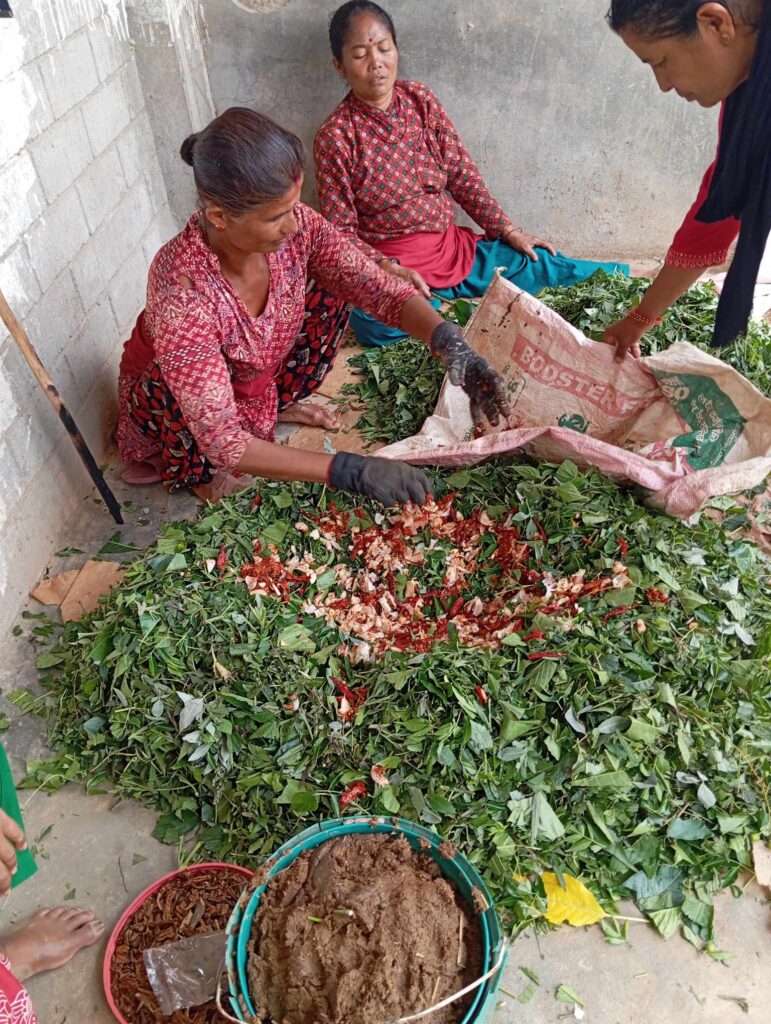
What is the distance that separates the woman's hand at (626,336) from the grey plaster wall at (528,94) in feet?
6.15

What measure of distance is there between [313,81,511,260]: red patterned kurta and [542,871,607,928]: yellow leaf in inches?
102

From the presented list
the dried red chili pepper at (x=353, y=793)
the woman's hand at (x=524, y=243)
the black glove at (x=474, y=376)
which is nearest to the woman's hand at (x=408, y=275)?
the woman's hand at (x=524, y=243)

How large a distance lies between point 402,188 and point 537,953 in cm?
302

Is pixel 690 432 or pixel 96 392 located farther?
pixel 96 392

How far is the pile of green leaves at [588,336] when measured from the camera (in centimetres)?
284

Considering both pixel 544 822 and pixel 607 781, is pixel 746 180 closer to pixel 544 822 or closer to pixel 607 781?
pixel 607 781

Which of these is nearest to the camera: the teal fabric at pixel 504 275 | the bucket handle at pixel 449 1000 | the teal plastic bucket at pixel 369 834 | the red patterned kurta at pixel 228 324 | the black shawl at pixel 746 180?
the bucket handle at pixel 449 1000

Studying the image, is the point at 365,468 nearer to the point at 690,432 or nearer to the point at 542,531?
the point at 542,531

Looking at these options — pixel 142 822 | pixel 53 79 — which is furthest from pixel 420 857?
pixel 53 79

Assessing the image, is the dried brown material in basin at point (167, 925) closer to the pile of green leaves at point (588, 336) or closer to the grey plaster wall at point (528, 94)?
the pile of green leaves at point (588, 336)

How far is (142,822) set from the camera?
195 cm

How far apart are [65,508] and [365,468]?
131 cm

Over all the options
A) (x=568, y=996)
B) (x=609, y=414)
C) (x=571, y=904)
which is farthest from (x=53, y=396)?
(x=568, y=996)

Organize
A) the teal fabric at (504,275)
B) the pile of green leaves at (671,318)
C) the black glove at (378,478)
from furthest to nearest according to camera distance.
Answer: the teal fabric at (504,275)
the pile of green leaves at (671,318)
the black glove at (378,478)
